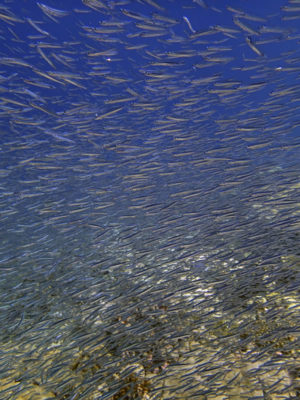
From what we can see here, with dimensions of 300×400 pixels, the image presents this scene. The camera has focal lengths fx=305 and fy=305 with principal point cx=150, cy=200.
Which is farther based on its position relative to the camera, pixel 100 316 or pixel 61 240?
pixel 61 240

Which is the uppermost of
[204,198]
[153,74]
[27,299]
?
[153,74]

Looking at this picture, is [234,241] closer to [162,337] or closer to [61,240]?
[162,337]

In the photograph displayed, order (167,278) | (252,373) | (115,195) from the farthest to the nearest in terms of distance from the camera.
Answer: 1. (115,195)
2. (167,278)
3. (252,373)

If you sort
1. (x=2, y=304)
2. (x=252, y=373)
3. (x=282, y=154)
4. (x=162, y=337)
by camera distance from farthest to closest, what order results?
(x=282, y=154)
(x=2, y=304)
(x=162, y=337)
(x=252, y=373)

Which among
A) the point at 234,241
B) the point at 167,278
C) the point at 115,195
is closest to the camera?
the point at 167,278

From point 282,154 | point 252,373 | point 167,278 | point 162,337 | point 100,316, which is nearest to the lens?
point 252,373

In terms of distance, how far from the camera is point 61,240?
9234 millimetres

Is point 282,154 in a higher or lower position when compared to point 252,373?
higher

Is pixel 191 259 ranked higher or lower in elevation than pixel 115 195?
lower

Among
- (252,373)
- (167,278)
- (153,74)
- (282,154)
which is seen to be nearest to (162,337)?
(252,373)

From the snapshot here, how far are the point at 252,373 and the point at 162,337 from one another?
49.7 inches

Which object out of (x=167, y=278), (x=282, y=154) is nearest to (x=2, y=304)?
(x=167, y=278)

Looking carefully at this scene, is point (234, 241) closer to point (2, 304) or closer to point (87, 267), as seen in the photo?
point (87, 267)

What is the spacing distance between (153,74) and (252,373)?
20.2ft
